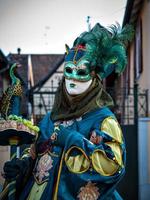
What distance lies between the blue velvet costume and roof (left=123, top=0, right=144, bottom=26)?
942 centimetres

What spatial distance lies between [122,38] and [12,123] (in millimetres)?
1333

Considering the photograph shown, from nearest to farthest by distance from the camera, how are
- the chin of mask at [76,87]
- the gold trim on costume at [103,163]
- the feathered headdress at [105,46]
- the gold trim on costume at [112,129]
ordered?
the gold trim on costume at [103,163], the gold trim on costume at [112,129], the chin of mask at [76,87], the feathered headdress at [105,46]

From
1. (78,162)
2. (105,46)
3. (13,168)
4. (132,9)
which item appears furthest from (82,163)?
(132,9)

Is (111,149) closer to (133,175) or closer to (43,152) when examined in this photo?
(43,152)

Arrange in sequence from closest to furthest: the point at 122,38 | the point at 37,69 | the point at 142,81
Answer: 1. the point at 122,38
2. the point at 142,81
3. the point at 37,69

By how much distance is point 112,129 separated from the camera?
4168 mm

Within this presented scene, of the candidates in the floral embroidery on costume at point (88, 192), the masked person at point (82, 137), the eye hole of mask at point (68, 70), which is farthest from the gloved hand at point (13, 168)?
the eye hole of mask at point (68, 70)

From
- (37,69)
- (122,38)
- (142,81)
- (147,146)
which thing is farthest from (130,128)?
(37,69)

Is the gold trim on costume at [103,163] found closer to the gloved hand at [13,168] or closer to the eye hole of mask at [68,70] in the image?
the gloved hand at [13,168]

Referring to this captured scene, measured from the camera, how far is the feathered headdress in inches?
175

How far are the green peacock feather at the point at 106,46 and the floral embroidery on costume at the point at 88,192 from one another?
1.04 meters

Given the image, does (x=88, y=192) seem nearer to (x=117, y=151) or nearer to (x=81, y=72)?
(x=117, y=151)

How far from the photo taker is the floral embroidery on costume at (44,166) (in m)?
4.19

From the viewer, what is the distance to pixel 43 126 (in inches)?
175
